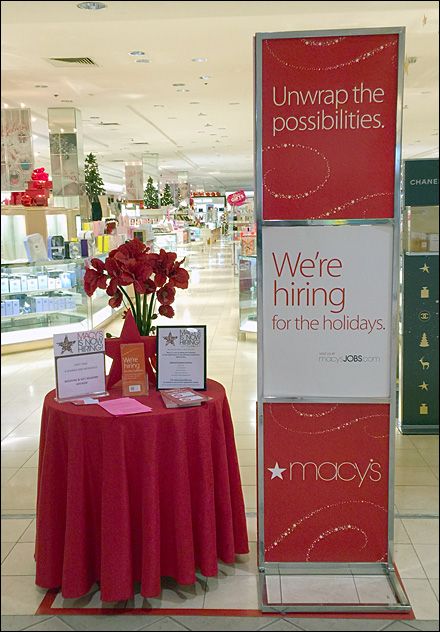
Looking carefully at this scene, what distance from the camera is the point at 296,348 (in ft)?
9.20

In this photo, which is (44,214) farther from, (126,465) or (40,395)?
(126,465)

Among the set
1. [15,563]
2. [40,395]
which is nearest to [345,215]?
[15,563]

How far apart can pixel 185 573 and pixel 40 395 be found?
3596mm

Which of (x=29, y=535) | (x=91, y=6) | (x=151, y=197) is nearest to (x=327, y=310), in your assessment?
(x=29, y=535)

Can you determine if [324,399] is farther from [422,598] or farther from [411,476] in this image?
[411,476]

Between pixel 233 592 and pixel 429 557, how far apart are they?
0.85 m

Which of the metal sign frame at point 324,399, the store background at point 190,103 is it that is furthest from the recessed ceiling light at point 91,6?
the metal sign frame at point 324,399

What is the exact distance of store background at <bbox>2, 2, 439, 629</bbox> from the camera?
9.59 ft

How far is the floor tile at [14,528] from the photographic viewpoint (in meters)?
3.38

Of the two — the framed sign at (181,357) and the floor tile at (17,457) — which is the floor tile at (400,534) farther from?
the floor tile at (17,457)

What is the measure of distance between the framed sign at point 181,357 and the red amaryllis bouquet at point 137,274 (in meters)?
0.21

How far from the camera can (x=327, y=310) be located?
2.78 meters

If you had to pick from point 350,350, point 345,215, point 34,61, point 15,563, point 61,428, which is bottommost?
point 15,563

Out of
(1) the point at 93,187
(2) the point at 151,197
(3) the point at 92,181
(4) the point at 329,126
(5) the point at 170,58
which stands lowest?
(4) the point at 329,126
